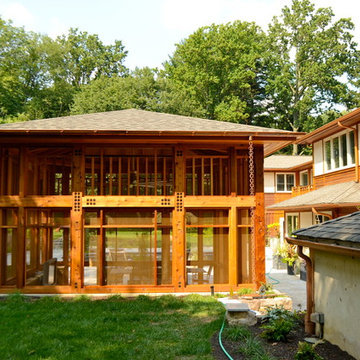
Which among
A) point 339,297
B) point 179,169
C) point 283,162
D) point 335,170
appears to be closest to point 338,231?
point 339,297

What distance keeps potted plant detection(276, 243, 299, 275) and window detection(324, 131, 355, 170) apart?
4127 mm

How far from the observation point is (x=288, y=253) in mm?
17344

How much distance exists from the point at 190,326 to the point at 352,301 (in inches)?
138

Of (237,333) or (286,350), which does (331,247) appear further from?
(237,333)

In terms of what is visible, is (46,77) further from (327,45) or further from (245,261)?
(245,261)

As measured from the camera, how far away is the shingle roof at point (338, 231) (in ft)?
19.6

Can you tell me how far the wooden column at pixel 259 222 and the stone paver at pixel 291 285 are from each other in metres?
1.18

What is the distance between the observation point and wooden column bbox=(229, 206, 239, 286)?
1205cm

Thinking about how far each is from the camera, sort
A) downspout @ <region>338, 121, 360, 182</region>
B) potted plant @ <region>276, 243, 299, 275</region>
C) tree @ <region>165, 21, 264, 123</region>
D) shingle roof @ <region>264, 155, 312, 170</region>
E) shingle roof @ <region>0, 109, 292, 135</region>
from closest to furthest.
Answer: shingle roof @ <region>0, 109, 292, 135</region> → downspout @ <region>338, 121, 360, 182</region> → potted plant @ <region>276, 243, 299, 275</region> → shingle roof @ <region>264, 155, 312, 170</region> → tree @ <region>165, 21, 264, 123</region>

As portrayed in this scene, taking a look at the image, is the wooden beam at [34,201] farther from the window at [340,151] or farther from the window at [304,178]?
the window at [304,178]

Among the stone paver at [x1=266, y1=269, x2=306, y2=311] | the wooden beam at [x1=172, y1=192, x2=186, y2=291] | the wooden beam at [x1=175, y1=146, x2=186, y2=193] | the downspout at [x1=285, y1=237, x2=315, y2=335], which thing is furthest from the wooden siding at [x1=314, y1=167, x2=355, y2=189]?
the downspout at [x1=285, y1=237, x2=315, y2=335]

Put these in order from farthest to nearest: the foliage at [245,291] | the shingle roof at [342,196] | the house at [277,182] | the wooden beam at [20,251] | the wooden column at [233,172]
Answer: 1. the house at [277,182]
2. the shingle roof at [342,196]
3. the wooden column at [233,172]
4. the wooden beam at [20,251]
5. the foliage at [245,291]

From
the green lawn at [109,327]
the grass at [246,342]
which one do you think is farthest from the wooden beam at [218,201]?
the grass at [246,342]

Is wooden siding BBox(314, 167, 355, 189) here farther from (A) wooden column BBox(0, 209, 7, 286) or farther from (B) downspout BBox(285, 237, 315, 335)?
(A) wooden column BBox(0, 209, 7, 286)
